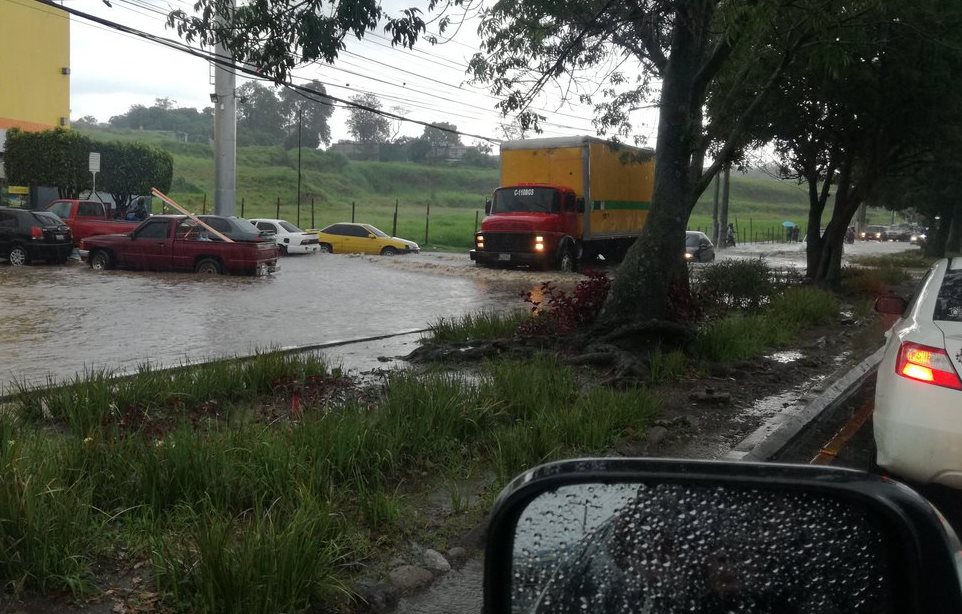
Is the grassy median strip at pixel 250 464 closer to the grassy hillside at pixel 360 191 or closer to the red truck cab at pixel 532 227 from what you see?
the red truck cab at pixel 532 227

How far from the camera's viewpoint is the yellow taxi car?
1427 inches

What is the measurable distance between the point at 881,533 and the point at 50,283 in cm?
2143

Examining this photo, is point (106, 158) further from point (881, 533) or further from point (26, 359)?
point (881, 533)

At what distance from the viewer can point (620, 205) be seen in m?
30.4

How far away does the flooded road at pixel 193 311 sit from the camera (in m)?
11.5

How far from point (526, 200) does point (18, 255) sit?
14604 mm

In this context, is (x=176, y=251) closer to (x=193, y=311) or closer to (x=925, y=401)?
(x=193, y=311)

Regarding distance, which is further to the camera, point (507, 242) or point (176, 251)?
point (507, 242)

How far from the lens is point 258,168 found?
300 feet

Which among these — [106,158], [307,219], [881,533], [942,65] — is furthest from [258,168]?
[881,533]

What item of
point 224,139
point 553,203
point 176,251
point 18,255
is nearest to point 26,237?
point 18,255

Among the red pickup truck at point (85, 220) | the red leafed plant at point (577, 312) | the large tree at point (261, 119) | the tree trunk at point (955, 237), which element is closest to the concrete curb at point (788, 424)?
the red leafed plant at point (577, 312)

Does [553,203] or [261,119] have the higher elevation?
[261,119]

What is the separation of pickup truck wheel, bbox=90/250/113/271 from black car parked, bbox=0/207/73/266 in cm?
184
